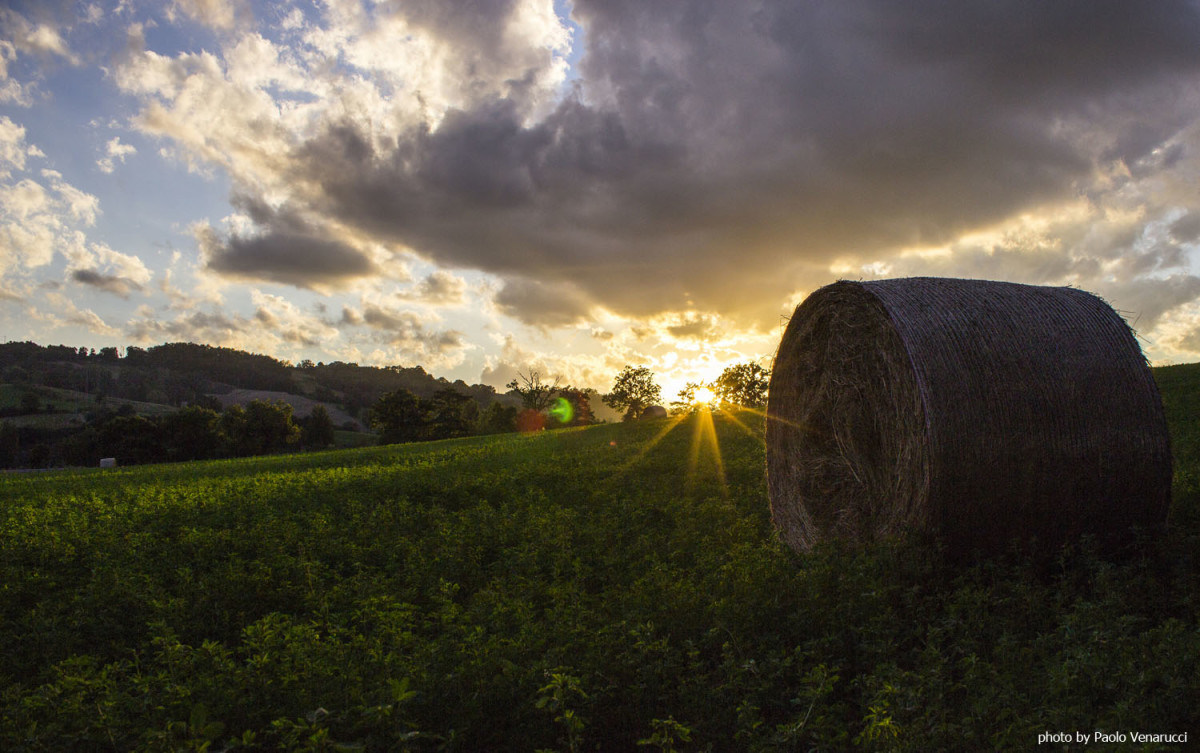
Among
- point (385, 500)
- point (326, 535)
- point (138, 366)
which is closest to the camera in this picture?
point (326, 535)

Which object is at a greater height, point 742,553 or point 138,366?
point 138,366

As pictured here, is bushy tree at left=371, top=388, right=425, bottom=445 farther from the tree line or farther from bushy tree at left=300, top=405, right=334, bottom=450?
bushy tree at left=300, top=405, right=334, bottom=450

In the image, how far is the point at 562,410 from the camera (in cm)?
9669

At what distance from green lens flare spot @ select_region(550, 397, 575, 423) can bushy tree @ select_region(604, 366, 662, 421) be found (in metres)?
5.84

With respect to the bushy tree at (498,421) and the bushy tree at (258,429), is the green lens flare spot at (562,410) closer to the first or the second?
the bushy tree at (498,421)

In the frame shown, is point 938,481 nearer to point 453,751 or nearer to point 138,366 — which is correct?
point 453,751

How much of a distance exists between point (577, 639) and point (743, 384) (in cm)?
6906

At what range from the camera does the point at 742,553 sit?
762cm

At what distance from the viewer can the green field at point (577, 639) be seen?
380 centimetres

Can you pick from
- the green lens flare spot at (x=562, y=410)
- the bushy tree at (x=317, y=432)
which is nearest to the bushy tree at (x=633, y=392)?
the green lens flare spot at (x=562, y=410)

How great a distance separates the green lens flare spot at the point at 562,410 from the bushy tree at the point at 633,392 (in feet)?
19.2

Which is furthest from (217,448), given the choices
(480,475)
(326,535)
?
(326,535)

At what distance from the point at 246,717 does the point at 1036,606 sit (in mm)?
6049

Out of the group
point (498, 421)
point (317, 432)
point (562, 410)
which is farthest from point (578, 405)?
point (317, 432)
